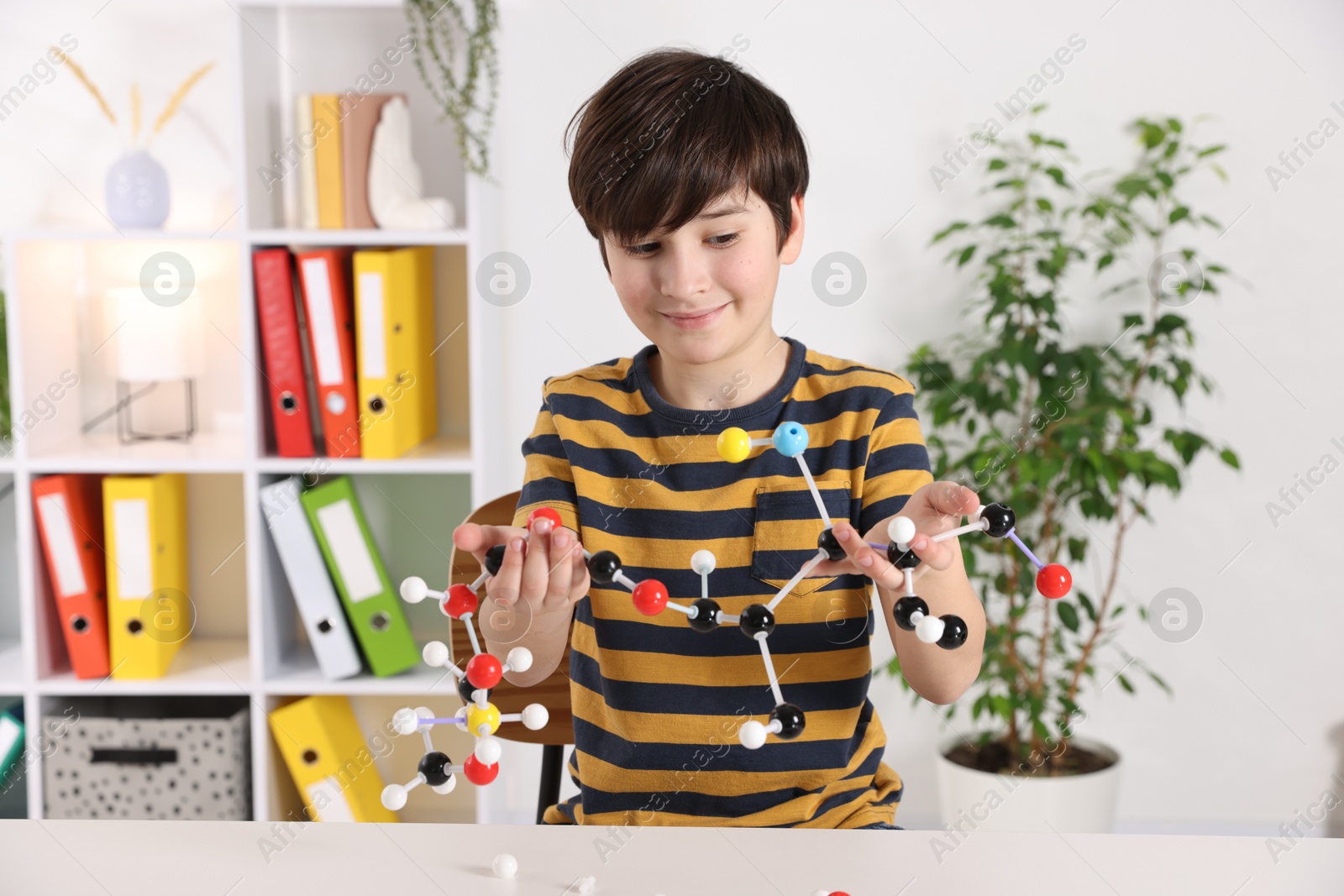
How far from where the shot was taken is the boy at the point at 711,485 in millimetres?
857

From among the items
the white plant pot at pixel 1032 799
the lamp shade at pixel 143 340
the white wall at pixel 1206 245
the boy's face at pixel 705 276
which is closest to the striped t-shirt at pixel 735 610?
the boy's face at pixel 705 276

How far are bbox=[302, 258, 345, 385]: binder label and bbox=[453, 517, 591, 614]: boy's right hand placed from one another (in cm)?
121

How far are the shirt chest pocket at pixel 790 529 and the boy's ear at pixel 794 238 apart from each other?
0.67 ft

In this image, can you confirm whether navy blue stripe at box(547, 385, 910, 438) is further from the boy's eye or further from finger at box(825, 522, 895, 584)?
finger at box(825, 522, 895, 584)

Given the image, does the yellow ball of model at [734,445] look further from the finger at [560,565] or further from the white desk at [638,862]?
the white desk at [638,862]

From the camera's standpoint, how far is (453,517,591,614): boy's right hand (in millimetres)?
702

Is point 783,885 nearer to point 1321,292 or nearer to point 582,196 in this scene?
point 582,196

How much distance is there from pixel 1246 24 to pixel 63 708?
2522 mm

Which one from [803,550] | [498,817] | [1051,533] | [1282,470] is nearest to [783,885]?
[803,550]

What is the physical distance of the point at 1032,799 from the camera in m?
1.85

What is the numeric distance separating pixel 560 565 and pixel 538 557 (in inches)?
0.7

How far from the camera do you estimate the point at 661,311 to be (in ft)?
2.86

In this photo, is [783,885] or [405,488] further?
[405,488]

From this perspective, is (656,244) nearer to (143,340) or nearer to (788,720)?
(788,720)
